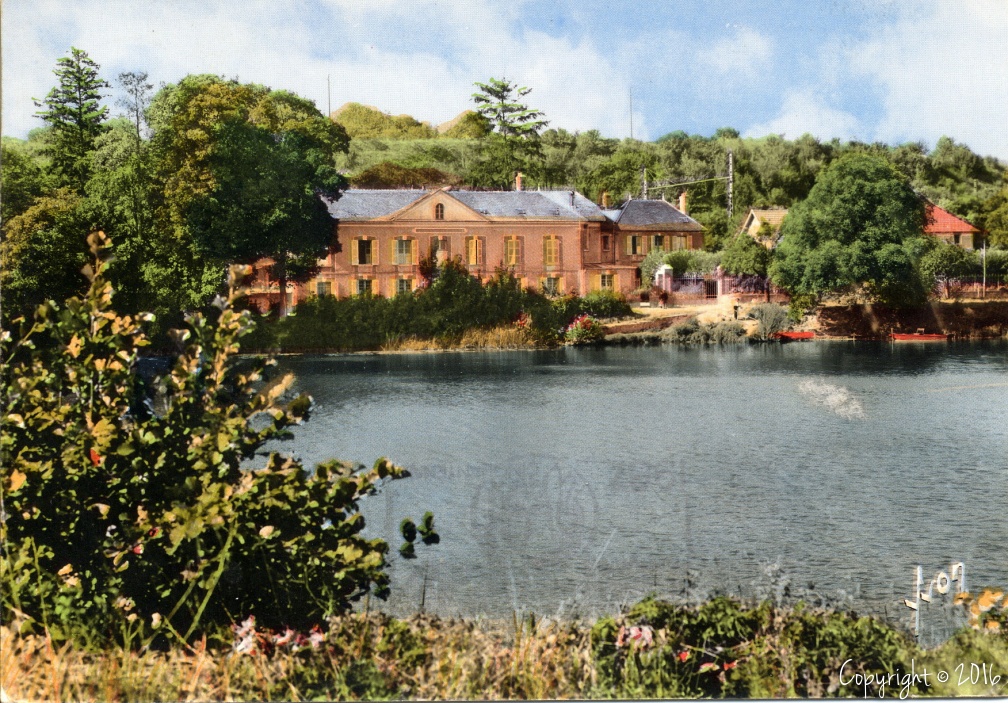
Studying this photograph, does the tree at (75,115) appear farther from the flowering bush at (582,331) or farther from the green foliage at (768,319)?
the green foliage at (768,319)

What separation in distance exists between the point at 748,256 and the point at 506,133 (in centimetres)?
116

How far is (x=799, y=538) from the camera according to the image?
11.6 ft

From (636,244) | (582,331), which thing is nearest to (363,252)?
(582,331)

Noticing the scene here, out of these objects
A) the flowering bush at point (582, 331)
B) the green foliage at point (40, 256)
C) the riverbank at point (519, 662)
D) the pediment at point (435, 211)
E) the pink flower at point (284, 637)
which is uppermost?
the pediment at point (435, 211)

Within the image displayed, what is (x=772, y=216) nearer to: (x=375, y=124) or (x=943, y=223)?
(x=943, y=223)

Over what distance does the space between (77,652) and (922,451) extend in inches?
130

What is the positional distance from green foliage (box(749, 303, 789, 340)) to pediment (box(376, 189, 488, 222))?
1.27m

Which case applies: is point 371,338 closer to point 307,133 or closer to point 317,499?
point 307,133

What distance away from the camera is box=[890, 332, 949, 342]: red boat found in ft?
13.4

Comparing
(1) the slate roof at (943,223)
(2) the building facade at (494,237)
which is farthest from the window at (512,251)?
(1) the slate roof at (943,223)

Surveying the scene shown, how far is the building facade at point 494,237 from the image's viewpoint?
4.00 m

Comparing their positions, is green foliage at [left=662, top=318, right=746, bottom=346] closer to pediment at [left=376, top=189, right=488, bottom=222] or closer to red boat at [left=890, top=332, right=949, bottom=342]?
red boat at [left=890, top=332, right=949, bottom=342]

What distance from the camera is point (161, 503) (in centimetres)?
301

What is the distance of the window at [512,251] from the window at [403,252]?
1.33 feet
